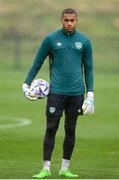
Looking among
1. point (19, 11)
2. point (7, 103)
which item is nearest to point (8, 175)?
point (7, 103)

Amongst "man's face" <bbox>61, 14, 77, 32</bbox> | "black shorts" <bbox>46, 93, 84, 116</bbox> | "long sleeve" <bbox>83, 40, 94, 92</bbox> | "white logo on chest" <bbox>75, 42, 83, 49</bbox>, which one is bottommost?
"black shorts" <bbox>46, 93, 84, 116</bbox>

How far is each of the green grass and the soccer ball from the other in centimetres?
90

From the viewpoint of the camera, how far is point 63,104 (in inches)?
441

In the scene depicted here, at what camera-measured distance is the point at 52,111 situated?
11.2m

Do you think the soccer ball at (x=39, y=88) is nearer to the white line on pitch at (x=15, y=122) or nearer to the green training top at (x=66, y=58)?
the green training top at (x=66, y=58)

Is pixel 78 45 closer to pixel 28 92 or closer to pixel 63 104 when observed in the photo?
pixel 63 104

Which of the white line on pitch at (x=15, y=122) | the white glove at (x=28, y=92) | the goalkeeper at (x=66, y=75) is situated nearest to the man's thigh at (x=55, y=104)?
the goalkeeper at (x=66, y=75)

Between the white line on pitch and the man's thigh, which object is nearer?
the man's thigh

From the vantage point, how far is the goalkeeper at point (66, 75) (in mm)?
11086

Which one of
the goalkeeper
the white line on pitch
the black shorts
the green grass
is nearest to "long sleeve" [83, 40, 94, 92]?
the goalkeeper

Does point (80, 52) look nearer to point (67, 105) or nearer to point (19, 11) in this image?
point (67, 105)

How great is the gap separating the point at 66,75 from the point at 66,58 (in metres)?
0.19

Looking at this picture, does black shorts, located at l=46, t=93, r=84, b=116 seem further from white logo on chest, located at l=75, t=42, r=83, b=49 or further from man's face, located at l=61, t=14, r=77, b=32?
man's face, located at l=61, t=14, r=77, b=32

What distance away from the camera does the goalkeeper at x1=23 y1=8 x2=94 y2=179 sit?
1109 cm
